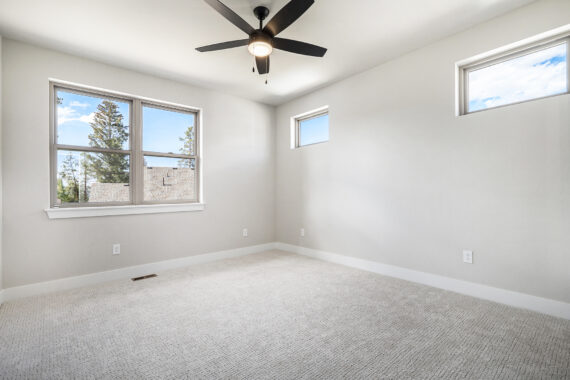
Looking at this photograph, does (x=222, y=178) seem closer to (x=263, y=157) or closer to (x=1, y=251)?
(x=263, y=157)

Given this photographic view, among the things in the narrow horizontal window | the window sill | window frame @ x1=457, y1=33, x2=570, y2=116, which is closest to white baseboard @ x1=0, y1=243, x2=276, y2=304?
the window sill

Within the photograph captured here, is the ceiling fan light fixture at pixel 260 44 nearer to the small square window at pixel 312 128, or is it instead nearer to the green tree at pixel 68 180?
the small square window at pixel 312 128

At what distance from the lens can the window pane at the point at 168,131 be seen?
3615mm

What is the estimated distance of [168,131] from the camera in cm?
381

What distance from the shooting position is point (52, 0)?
85.5 inches

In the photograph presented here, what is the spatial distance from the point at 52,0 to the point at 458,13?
3473 mm

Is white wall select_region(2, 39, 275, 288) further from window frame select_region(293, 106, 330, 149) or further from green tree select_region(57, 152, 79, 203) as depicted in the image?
window frame select_region(293, 106, 330, 149)

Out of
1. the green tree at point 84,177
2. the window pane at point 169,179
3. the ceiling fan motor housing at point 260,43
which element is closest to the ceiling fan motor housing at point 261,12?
the ceiling fan motor housing at point 260,43

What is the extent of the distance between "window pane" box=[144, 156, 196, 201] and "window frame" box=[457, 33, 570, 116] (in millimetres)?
3518

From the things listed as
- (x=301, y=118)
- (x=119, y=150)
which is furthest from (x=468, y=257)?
(x=119, y=150)

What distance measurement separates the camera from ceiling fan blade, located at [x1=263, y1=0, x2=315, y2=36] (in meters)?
1.76

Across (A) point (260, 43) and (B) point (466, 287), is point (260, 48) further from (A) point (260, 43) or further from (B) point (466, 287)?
(B) point (466, 287)

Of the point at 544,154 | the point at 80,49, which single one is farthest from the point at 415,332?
the point at 80,49

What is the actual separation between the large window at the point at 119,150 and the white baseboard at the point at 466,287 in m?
2.58
